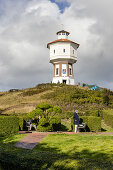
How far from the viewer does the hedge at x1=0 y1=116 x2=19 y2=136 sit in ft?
43.2

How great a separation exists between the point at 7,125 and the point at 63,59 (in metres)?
35.5

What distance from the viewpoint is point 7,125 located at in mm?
13242

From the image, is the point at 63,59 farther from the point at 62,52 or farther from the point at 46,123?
the point at 46,123

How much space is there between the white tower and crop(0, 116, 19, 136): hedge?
113 ft

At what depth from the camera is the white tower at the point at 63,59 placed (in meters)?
47.2

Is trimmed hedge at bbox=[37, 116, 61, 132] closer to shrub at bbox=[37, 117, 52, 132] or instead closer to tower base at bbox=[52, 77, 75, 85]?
shrub at bbox=[37, 117, 52, 132]

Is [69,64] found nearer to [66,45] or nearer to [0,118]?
[66,45]

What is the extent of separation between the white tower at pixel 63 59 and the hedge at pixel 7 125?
113 ft

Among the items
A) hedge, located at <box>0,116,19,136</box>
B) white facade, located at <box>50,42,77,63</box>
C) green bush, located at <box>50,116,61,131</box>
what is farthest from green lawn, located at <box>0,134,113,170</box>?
white facade, located at <box>50,42,77,63</box>

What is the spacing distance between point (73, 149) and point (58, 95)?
25811 mm

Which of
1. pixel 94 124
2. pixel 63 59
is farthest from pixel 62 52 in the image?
pixel 94 124

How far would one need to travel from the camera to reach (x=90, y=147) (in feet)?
29.3

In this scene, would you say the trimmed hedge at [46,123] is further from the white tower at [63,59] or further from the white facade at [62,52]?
the white facade at [62,52]

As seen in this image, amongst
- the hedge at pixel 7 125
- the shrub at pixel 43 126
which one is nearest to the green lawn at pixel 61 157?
the hedge at pixel 7 125
